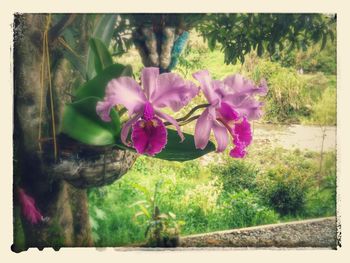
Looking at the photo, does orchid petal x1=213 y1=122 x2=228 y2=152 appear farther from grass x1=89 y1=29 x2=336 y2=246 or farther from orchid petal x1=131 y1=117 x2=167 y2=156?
orchid petal x1=131 y1=117 x2=167 y2=156

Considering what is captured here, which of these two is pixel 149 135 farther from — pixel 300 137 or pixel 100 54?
pixel 300 137

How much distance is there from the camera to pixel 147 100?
9.45 feet

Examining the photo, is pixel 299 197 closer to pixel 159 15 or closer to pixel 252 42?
pixel 252 42

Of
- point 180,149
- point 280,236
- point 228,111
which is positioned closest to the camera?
point 228,111

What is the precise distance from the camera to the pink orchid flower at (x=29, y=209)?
3.19m

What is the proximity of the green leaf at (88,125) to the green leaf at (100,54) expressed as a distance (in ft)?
0.78

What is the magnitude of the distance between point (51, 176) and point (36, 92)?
1.57ft

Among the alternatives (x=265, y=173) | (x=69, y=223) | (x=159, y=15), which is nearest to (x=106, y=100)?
(x=159, y=15)

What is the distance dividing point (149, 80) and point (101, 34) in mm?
484

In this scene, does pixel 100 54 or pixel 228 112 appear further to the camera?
pixel 100 54

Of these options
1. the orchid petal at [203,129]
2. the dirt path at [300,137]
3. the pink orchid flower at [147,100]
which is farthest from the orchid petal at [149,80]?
the dirt path at [300,137]

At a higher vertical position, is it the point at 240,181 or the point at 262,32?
the point at 262,32

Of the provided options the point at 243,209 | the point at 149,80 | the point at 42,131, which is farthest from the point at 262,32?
the point at 42,131

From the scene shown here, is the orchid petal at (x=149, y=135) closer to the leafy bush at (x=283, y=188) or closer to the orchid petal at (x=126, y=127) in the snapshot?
the orchid petal at (x=126, y=127)
